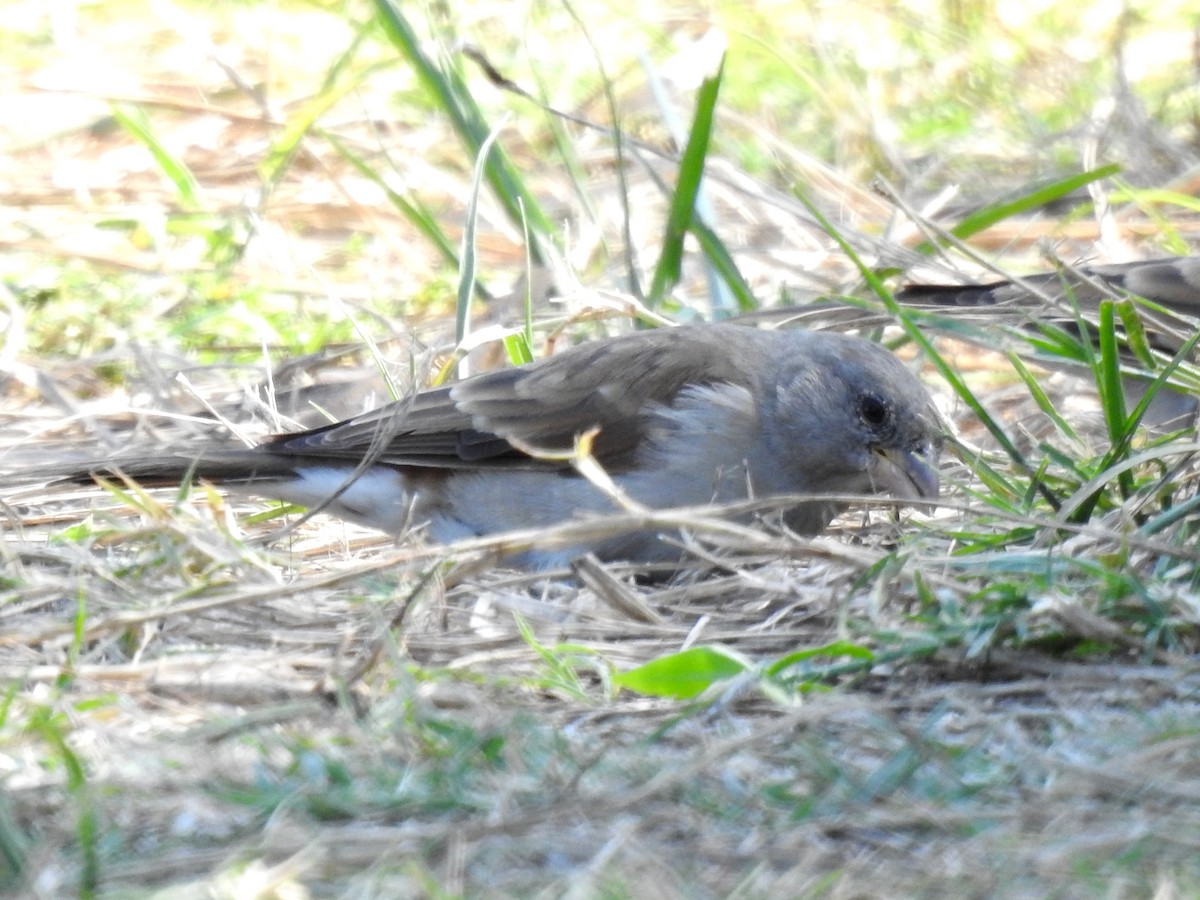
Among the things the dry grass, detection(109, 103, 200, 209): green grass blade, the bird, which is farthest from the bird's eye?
detection(109, 103, 200, 209): green grass blade

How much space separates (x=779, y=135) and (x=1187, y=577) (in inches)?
224

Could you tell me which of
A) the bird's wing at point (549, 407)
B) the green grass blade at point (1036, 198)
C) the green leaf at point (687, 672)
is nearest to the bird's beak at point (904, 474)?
the bird's wing at point (549, 407)

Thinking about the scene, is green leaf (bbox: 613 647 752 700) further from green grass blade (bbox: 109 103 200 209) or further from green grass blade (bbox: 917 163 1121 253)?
green grass blade (bbox: 109 103 200 209)

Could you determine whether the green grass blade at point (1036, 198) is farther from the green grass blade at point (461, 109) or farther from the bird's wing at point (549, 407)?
the green grass blade at point (461, 109)

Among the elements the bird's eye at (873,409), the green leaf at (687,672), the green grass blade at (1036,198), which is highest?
the green grass blade at (1036,198)

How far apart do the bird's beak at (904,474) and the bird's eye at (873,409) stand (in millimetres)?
83

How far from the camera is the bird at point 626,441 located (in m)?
4.49

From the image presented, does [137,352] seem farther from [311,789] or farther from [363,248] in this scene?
[311,789]

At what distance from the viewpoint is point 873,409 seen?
14.9 feet

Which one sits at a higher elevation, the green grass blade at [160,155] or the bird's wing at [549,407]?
the green grass blade at [160,155]

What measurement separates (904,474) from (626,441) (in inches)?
30.5

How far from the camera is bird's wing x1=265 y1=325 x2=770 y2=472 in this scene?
458 cm

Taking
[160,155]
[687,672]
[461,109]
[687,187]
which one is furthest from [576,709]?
[160,155]

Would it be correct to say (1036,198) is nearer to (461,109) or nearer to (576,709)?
(461,109)
